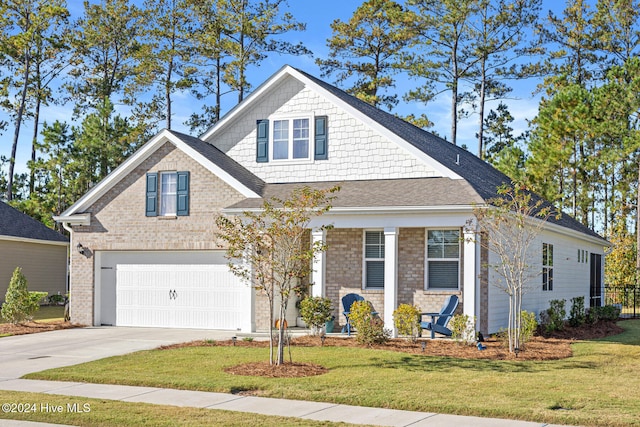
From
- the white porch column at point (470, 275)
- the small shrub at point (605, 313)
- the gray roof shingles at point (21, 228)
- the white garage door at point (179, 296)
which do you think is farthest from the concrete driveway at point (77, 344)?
the small shrub at point (605, 313)

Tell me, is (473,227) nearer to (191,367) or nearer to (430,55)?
(191,367)

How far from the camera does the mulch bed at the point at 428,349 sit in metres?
13.7

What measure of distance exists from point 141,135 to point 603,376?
115 ft

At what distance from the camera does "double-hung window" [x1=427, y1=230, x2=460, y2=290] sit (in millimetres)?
19750

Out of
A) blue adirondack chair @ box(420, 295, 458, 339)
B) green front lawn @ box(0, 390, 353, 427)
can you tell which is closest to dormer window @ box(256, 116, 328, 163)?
blue adirondack chair @ box(420, 295, 458, 339)

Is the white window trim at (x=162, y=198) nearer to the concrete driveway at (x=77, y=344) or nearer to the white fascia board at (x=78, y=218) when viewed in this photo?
the white fascia board at (x=78, y=218)

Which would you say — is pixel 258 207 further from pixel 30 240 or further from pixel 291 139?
pixel 30 240

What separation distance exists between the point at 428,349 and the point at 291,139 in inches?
332

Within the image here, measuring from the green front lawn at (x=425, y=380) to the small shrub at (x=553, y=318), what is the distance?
13.4 feet

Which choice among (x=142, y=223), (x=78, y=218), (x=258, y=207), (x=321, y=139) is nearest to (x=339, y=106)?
(x=321, y=139)

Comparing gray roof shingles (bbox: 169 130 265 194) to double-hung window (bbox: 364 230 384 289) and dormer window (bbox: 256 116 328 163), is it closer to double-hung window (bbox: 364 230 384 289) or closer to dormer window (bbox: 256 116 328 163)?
dormer window (bbox: 256 116 328 163)

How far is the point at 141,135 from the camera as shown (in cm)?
4428

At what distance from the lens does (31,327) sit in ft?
73.5

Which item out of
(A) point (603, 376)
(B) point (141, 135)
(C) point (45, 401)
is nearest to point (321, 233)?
(A) point (603, 376)
